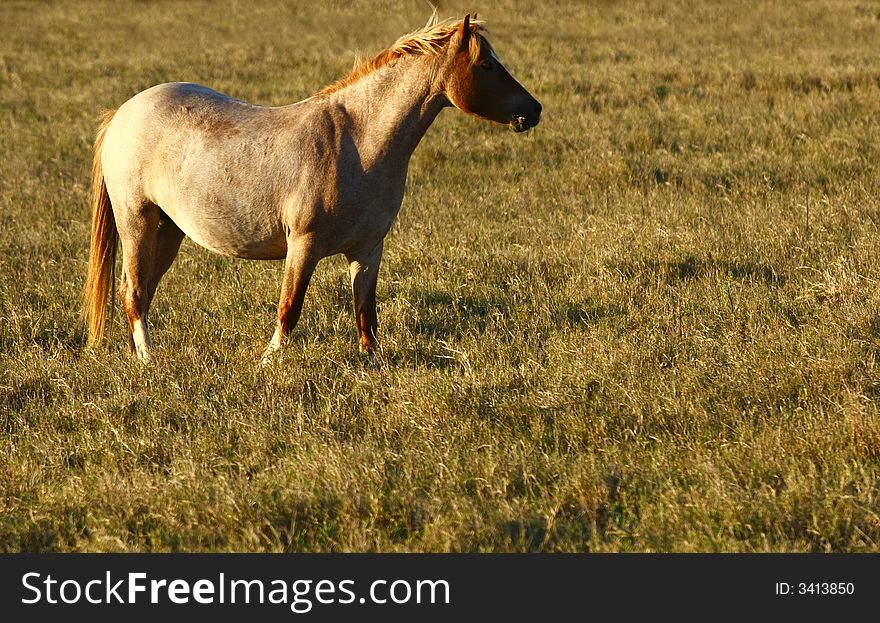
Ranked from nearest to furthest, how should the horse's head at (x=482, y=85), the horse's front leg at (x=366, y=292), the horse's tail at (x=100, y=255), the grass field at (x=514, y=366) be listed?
the grass field at (x=514, y=366)
the horse's head at (x=482, y=85)
the horse's front leg at (x=366, y=292)
the horse's tail at (x=100, y=255)

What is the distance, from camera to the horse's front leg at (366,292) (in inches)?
240

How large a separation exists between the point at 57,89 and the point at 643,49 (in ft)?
35.3

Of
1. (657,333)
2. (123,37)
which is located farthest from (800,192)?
(123,37)

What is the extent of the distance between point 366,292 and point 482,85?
148cm

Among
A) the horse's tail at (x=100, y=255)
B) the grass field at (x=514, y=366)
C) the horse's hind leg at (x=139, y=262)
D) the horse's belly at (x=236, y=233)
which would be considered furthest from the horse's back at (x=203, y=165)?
the grass field at (x=514, y=366)

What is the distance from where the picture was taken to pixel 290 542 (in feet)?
13.0

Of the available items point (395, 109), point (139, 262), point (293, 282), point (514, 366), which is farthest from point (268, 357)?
point (395, 109)

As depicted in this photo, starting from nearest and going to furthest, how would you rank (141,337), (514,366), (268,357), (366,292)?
1. (514,366)
2. (268,357)
3. (366,292)
4. (141,337)

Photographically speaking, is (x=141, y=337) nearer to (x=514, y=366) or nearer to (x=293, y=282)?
(x=293, y=282)

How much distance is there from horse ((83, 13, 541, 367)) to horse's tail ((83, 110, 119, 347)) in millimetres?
277

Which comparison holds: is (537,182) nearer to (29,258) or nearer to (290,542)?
(29,258)

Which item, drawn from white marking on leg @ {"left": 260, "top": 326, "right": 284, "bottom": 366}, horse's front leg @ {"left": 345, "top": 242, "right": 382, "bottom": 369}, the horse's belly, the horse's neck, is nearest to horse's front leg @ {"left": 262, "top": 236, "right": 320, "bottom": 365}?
white marking on leg @ {"left": 260, "top": 326, "right": 284, "bottom": 366}

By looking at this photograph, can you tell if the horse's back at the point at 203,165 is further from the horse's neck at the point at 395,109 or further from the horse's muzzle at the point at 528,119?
the horse's muzzle at the point at 528,119

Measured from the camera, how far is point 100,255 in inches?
258
